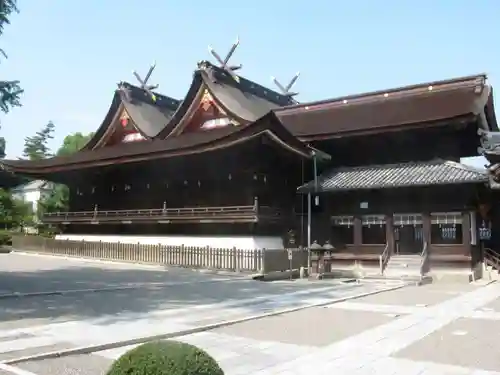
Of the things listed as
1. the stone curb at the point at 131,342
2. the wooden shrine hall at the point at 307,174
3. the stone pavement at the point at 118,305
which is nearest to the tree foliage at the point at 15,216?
the wooden shrine hall at the point at 307,174

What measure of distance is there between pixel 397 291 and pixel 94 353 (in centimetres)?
1214

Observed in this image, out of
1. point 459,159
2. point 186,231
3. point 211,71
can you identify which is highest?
point 211,71

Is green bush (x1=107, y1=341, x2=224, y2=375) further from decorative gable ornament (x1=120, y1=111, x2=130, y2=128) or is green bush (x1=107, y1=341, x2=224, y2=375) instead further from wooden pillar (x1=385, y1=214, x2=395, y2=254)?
decorative gable ornament (x1=120, y1=111, x2=130, y2=128)

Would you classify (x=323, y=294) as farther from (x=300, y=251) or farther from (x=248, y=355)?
(x=248, y=355)

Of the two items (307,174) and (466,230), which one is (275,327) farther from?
(307,174)

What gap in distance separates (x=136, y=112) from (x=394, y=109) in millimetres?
17872

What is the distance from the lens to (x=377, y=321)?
33.9 feet

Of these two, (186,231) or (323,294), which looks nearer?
(323,294)

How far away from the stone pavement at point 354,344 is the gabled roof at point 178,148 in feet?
35.1

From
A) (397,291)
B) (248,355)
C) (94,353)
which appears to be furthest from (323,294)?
(94,353)

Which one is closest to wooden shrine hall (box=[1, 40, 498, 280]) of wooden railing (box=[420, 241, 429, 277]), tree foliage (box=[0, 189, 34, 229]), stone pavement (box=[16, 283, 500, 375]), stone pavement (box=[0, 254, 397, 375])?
wooden railing (box=[420, 241, 429, 277])

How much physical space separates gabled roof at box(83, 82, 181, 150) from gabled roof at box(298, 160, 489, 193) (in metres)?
14.0

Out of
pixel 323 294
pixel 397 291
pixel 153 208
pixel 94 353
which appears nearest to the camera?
pixel 94 353

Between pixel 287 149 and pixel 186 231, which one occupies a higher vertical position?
pixel 287 149
